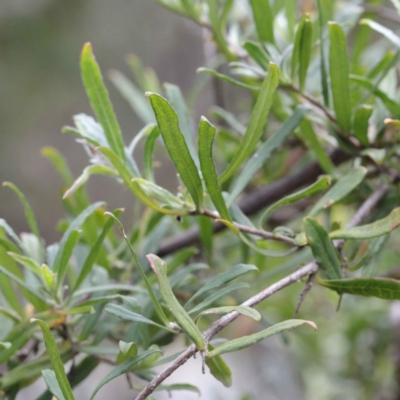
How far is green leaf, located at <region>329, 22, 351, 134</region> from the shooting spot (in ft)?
1.02

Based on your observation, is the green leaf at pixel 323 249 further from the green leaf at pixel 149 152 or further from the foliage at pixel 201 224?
the green leaf at pixel 149 152

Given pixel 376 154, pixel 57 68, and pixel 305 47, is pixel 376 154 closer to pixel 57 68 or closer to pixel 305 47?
pixel 305 47

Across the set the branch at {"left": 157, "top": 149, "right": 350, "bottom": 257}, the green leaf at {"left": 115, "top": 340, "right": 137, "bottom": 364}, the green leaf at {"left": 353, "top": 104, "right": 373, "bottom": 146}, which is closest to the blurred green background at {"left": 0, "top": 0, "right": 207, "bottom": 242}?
the branch at {"left": 157, "top": 149, "right": 350, "bottom": 257}

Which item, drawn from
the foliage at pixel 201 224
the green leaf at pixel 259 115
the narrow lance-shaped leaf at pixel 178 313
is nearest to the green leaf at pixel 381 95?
the foliage at pixel 201 224

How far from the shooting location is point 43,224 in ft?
5.36

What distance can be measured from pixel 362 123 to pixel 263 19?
103 millimetres

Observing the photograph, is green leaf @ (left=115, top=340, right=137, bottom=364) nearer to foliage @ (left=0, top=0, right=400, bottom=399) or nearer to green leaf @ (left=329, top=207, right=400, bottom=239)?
foliage @ (left=0, top=0, right=400, bottom=399)

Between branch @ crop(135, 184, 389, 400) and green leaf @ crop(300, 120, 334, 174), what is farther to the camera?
green leaf @ crop(300, 120, 334, 174)

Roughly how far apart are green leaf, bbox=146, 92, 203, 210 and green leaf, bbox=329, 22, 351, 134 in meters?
0.12

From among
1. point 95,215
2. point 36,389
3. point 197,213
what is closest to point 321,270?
point 197,213

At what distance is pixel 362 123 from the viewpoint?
0.35 metres

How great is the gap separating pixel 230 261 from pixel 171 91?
249 mm

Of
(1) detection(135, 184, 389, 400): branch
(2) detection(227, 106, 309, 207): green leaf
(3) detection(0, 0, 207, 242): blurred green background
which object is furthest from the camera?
(3) detection(0, 0, 207, 242): blurred green background

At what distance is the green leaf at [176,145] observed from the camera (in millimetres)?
240
